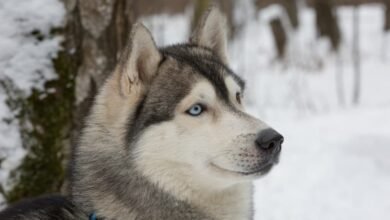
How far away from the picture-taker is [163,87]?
2.94 meters

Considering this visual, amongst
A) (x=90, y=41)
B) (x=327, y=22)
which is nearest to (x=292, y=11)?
(x=327, y=22)

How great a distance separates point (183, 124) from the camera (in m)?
2.84

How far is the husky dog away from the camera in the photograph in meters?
2.82

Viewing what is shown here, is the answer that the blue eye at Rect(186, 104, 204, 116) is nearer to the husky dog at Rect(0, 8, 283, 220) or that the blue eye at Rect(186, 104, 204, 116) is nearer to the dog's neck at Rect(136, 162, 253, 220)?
the husky dog at Rect(0, 8, 283, 220)

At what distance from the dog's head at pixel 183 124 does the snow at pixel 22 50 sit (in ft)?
4.05

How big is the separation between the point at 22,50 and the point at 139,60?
1373 mm

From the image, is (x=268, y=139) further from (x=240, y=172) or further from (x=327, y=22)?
(x=327, y=22)

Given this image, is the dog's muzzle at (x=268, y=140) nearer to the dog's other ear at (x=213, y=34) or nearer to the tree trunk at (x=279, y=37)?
the dog's other ear at (x=213, y=34)

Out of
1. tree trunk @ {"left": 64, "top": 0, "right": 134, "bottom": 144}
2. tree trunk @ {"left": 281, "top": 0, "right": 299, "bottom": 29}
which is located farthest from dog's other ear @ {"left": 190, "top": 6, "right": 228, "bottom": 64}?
tree trunk @ {"left": 281, "top": 0, "right": 299, "bottom": 29}

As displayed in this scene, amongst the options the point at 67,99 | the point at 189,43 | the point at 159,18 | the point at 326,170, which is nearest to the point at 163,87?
the point at 189,43

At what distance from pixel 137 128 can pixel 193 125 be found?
0.80ft

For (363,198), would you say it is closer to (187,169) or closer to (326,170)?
(326,170)

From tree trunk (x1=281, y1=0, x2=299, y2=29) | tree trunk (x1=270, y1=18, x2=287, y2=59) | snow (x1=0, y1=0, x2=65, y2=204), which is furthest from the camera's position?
tree trunk (x1=281, y1=0, x2=299, y2=29)

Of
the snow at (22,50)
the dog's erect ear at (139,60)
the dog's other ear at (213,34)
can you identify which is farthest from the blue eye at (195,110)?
the snow at (22,50)
